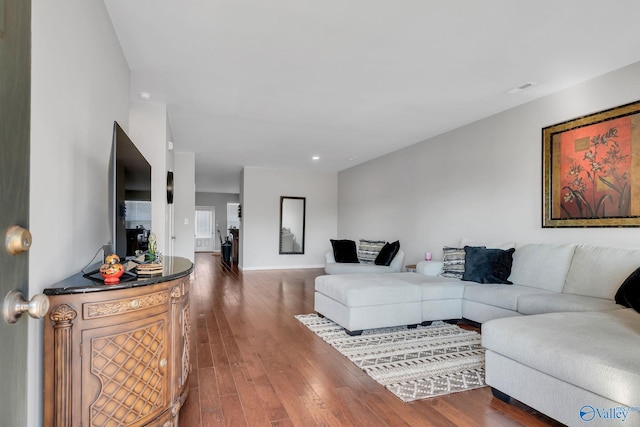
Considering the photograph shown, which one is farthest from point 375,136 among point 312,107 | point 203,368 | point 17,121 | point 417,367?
point 17,121

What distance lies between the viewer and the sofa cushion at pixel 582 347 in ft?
5.51

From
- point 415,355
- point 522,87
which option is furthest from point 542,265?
point 522,87

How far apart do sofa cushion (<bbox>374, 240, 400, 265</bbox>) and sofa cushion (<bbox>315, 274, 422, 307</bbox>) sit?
199 cm

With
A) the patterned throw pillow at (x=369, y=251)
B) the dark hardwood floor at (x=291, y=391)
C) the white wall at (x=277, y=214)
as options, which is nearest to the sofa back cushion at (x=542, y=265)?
the dark hardwood floor at (x=291, y=391)

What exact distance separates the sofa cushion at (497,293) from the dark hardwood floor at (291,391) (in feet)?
3.89

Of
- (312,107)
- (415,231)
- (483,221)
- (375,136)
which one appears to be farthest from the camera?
(415,231)

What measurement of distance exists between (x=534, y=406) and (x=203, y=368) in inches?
88.3

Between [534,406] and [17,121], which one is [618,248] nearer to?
[534,406]

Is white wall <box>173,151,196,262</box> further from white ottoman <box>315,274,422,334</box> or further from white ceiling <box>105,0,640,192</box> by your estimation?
white ottoman <box>315,274,422,334</box>

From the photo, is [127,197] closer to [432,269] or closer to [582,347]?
[582,347]

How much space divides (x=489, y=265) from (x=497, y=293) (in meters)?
0.52

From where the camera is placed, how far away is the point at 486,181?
15.4 ft

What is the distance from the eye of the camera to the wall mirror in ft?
29.3

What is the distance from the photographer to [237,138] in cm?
582
